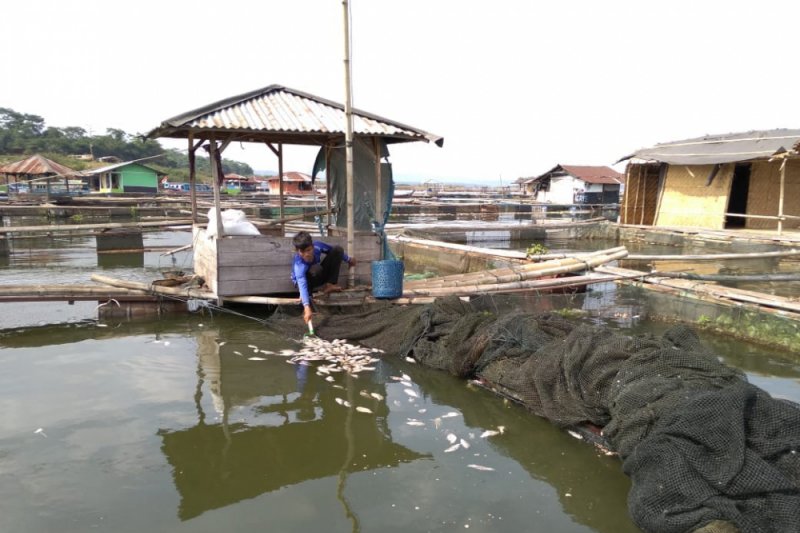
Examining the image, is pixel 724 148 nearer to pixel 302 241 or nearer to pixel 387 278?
pixel 387 278

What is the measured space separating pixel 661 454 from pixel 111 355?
20.1 ft

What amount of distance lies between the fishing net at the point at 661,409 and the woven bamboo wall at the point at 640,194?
17348mm

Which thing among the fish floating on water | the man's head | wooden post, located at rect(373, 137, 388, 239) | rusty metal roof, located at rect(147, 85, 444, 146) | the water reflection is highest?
rusty metal roof, located at rect(147, 85, 444, 146)

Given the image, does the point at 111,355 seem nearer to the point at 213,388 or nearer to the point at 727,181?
the point at 213,388

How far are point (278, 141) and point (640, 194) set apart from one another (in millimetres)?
17193

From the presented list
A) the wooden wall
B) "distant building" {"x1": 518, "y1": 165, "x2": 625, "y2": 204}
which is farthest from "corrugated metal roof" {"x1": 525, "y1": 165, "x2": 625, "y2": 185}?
the wooden wall

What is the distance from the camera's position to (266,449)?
430 cm

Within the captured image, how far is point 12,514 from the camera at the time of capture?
3361 mm

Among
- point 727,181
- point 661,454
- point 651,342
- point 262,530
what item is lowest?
point 262,530

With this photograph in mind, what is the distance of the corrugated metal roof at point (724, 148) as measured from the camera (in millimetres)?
15742

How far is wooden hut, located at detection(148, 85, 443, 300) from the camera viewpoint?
710cm

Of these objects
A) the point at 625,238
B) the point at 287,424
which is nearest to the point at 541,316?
the point at 287,424

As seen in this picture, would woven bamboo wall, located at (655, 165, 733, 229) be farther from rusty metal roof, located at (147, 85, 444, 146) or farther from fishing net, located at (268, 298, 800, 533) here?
fishing net, located at (268, 298, 800, 533)

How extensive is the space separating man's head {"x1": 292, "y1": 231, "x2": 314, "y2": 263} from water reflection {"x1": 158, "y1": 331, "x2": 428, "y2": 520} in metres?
1.74
